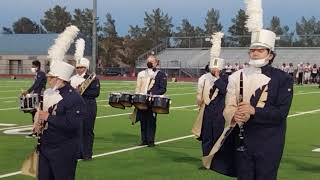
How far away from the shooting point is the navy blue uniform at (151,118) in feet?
43.4

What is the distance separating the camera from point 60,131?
6.49m

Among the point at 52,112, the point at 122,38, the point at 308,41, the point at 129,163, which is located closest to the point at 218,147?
the point at 52,112

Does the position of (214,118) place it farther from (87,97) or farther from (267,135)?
(267,135)

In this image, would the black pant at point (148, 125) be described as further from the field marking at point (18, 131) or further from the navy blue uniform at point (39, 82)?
the field marking at point (18, 131)

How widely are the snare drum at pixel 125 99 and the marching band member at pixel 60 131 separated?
667 cm

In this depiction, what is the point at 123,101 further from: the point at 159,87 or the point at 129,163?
the point at 129,163

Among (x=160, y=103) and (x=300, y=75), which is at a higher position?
(x=160, y=103)

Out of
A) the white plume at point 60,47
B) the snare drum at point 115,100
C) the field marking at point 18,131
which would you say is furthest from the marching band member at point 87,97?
the field marking at point 18,131

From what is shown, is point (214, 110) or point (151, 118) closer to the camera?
point (214, 110)

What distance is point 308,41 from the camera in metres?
63.7

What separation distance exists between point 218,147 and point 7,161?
602cm

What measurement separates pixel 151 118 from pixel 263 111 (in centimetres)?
782

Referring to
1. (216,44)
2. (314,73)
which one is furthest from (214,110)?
(314,73)

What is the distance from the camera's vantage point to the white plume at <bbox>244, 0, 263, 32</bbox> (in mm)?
6079
